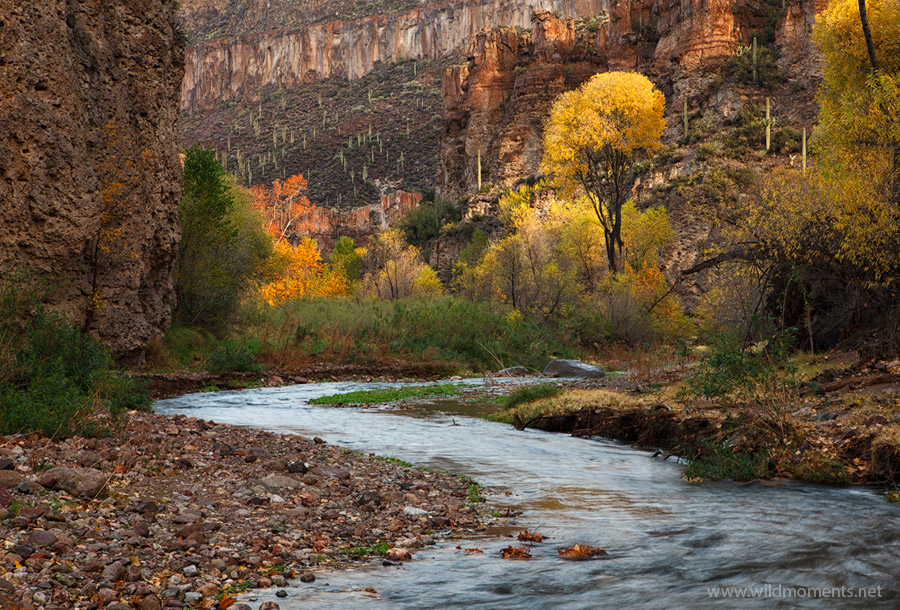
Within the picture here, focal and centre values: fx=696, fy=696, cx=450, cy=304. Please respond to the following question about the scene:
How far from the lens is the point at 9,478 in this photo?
5.17 m

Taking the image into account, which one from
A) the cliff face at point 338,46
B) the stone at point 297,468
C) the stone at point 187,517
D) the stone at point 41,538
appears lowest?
the stone at point 297,468

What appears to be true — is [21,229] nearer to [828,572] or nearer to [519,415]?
[519,415]

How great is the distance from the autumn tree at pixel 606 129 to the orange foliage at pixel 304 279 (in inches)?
861

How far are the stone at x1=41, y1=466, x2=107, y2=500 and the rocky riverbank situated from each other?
0.01 metres

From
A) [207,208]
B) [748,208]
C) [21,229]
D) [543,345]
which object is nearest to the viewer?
[21,229]

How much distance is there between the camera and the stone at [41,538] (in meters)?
4.21

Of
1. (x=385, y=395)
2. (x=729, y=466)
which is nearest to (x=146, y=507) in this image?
(x=729, y=466)

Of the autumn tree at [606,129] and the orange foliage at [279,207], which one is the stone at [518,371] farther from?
the orange foliage at [279,207]

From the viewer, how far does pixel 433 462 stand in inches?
364

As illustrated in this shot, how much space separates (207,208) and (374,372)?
792 cm

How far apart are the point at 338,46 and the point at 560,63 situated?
82717 mm

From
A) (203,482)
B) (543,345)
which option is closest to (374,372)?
(543,345)

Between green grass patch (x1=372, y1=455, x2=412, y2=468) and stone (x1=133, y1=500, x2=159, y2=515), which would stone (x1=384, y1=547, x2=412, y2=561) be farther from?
green grass patch (x1=372, y1=455, x2=412, y2=468)

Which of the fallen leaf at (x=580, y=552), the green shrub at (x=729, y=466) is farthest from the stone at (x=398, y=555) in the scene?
the green shrub at (x=729, y=466)
